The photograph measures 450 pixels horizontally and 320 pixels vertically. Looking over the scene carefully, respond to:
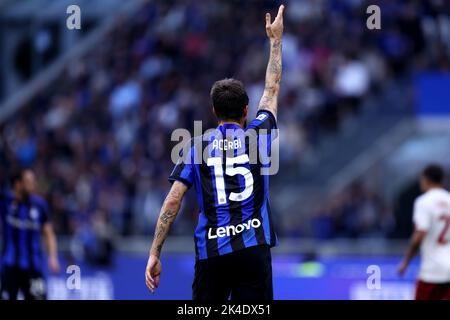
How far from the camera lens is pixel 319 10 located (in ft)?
72.7

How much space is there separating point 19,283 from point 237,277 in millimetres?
5044

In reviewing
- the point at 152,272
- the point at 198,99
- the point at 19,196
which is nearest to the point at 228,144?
the point at 152,272

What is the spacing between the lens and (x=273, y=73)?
7746 millimetres

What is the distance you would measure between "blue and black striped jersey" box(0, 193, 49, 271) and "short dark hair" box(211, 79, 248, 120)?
5084 millimetres

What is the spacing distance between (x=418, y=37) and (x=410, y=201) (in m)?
3.43

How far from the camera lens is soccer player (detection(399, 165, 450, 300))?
34.2 feet

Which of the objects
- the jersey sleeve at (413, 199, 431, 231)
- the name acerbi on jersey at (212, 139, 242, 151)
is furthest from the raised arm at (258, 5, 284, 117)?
the jersey sleeve at (413, 199, 431, 231)

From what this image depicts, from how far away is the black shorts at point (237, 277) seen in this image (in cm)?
706

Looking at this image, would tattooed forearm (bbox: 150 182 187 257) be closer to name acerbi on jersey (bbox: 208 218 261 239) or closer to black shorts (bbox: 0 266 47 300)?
name acerbi on jersey (bbox: 208 218 261 239)

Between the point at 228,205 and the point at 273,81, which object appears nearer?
the point at 228,205

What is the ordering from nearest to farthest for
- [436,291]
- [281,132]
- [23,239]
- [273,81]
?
[273,81] → [436,291] → [23,239] → [281,132]

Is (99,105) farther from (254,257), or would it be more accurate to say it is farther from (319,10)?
(254,257)

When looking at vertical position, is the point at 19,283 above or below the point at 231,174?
below

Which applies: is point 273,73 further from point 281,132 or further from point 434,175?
point 281,132
